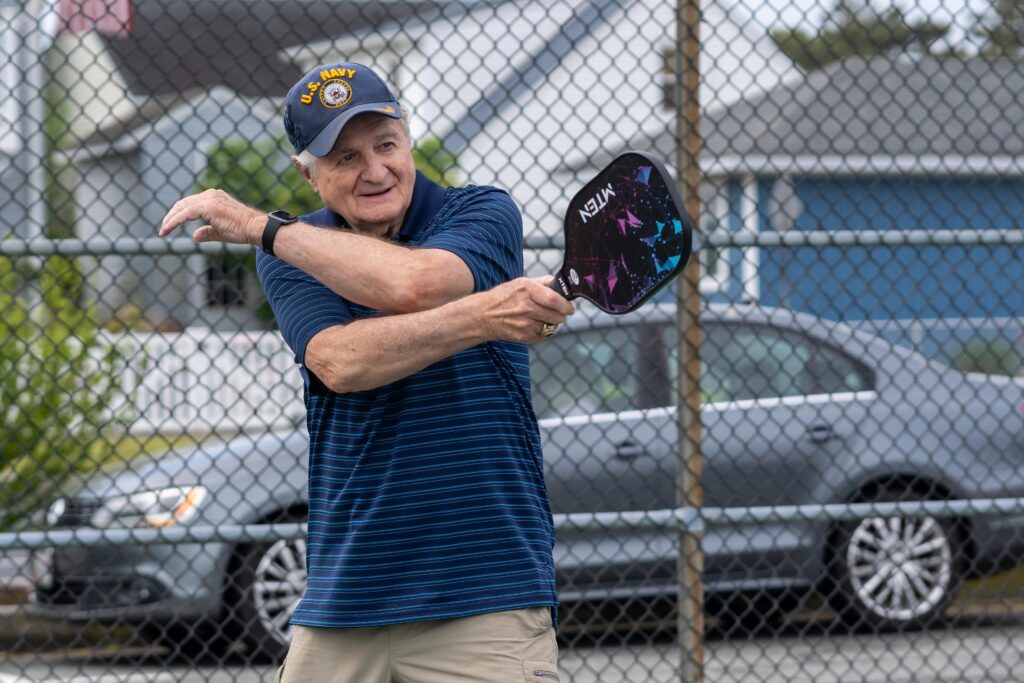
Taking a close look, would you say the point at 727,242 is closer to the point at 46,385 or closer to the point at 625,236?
the point at 625,236

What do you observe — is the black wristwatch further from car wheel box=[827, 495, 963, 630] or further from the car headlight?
car wheel box=[827, 495, 963, 630]

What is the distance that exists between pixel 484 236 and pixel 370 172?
0.24 metres

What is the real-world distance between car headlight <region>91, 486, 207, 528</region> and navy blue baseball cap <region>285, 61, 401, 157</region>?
3414 millimetres

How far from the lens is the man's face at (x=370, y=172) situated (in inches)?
99.0

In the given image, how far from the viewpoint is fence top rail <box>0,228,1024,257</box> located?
3.92 meters

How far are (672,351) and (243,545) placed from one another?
191 centimetres

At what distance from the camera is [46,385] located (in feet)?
19.4

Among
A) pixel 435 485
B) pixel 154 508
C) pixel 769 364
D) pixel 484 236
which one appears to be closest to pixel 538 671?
pixel 435 485

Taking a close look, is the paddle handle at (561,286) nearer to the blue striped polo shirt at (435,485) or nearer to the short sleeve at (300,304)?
the blue striped polo shirt at (435,485)

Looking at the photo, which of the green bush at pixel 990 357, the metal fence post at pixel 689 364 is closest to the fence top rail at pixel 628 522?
the metal fence post at pixel 689 364

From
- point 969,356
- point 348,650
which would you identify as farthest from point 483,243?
point 969,356

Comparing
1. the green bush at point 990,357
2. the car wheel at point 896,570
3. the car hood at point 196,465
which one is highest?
the green bush at point 990,357

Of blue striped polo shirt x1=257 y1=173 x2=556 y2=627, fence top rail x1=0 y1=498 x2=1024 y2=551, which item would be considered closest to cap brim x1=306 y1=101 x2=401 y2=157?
blue striped polo shirt x1=257 y1=173 x2=556 y2=627

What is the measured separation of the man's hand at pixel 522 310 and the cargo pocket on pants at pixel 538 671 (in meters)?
0.60
